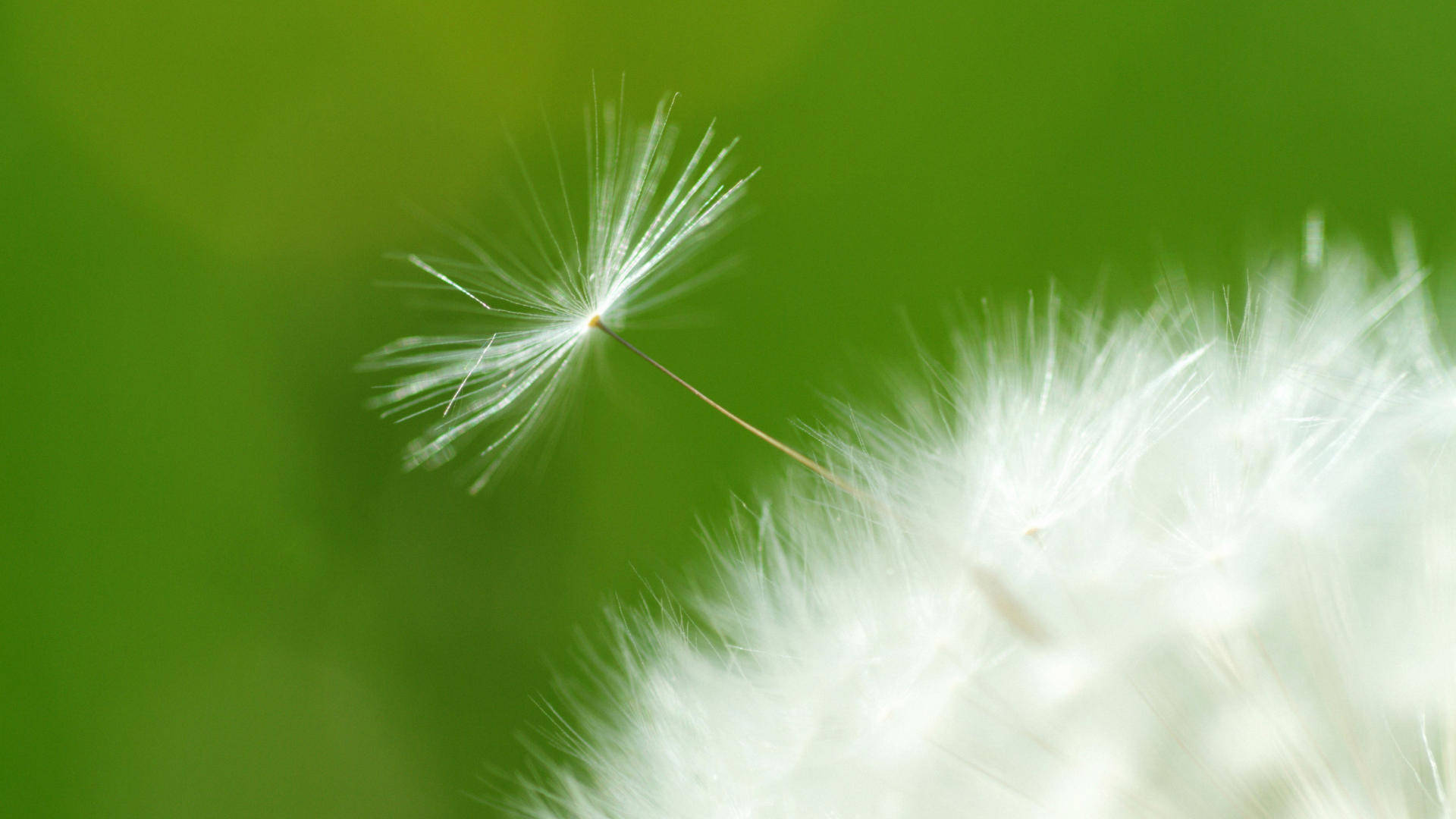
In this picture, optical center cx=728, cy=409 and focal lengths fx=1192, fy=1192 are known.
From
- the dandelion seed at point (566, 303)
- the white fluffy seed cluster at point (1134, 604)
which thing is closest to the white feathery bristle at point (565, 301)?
the dandelion seed at point (566, 303)

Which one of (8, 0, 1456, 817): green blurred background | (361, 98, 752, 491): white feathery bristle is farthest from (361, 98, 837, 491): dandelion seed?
(8, 0, 1456, 817): green blurred background

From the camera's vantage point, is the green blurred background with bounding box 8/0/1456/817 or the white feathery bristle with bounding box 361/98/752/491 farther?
the green blurred background with bounding box 8/0/1456/817

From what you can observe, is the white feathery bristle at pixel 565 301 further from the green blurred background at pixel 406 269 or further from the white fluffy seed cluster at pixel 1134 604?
the green blurred background at pixel 406 269

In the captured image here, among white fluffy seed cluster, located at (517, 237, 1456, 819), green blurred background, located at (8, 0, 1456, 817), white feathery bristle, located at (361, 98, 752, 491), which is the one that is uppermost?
green blurred background, located at (8, 0, 1456, 817)

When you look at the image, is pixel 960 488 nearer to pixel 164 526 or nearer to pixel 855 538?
pixel 855 538

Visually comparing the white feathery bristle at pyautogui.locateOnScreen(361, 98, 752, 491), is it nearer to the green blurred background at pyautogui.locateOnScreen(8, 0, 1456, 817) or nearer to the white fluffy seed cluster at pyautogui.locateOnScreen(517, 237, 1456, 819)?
the white fluffy seed cluster at pyautogui.locateOnScreen(517, 237, 1456, 819)

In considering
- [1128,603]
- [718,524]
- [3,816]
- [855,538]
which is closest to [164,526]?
[3,816]

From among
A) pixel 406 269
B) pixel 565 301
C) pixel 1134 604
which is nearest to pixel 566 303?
pixel 565 301
